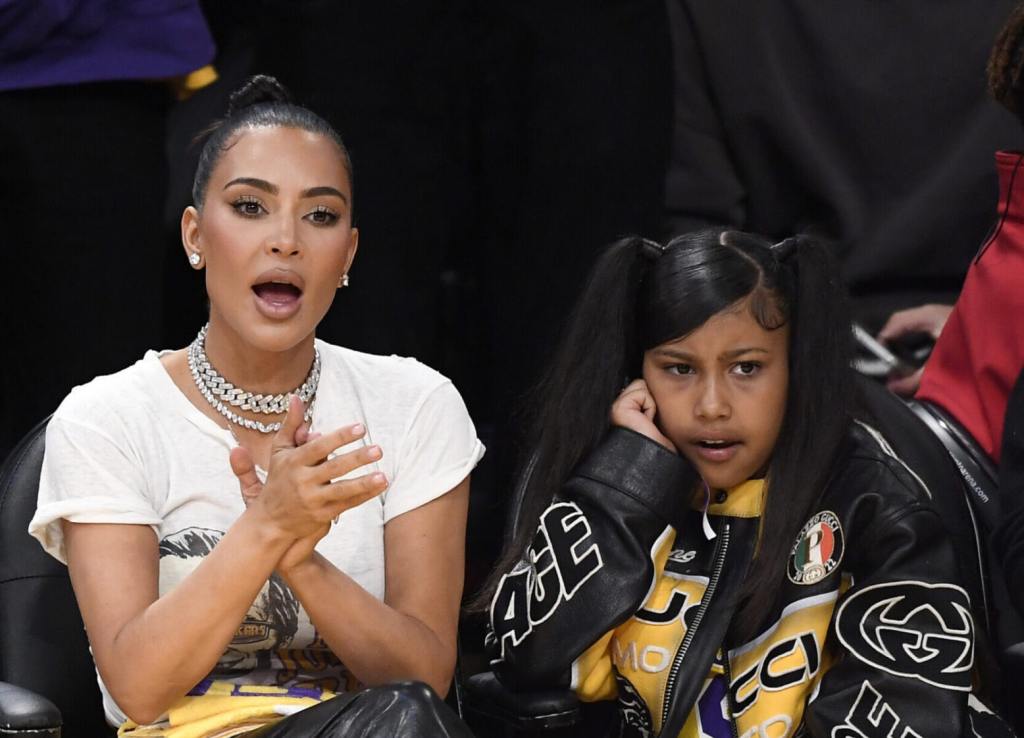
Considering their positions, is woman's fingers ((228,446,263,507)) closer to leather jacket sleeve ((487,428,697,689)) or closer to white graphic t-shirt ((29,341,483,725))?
white graphic t-shirt ((29,341,483,725))

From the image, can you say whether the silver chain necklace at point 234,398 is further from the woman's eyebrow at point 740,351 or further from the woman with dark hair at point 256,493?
the woman's eyebrow at point 740,351

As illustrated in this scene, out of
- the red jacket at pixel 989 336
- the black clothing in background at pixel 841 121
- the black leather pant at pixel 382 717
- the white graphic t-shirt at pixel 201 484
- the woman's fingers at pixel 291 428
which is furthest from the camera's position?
the black clothing in background at pixel 841 121

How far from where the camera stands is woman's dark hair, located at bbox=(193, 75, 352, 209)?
2.37 m

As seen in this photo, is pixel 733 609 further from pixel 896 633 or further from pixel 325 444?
pixel 325 444

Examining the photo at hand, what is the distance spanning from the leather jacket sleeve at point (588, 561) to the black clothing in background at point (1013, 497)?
0.46 metres

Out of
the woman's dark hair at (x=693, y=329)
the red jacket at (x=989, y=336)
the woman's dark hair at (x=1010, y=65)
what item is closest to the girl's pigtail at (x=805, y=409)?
the woman's dark hair at (x=693, y=329)

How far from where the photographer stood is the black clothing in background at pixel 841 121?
3414 mm

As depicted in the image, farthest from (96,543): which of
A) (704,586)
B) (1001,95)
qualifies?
(1001,95)

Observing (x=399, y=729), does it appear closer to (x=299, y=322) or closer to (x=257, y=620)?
(x=257, y=620)

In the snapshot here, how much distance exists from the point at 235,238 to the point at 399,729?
2.28 feet

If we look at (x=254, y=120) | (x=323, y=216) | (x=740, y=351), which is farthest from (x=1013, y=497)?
(x=254, y=120)

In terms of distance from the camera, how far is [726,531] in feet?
8.28

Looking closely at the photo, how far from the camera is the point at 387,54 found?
309cm

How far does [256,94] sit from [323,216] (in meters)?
0.22
